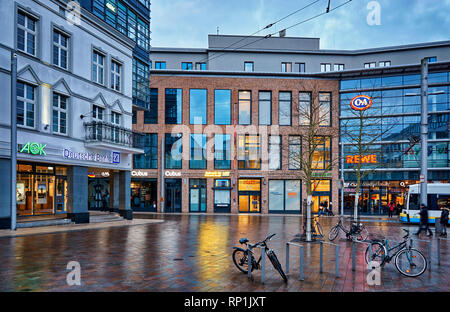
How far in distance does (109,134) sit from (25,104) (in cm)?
643

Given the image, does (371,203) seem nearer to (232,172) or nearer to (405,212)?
(405,212)

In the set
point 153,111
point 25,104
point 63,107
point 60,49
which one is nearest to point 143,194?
point 153,111

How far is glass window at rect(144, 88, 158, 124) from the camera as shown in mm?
40219

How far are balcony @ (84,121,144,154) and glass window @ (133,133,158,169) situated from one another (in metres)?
12.3

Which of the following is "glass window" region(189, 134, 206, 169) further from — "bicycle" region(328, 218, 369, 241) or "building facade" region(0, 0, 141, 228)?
"bicycle" region(328, 218, 369, 241)

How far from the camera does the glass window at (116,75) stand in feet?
85.8

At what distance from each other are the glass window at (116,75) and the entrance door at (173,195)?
15511 mm

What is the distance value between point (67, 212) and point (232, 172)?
801 inches

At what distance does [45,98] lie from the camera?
781 inches

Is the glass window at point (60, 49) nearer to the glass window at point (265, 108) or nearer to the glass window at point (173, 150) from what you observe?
the glass window at point (173, 150)

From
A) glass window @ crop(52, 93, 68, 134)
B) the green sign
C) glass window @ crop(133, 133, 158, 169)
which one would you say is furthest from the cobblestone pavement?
glass window @ crop(133, 133, 158, 169)

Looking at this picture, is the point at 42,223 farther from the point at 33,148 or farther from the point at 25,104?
the point at 25,104

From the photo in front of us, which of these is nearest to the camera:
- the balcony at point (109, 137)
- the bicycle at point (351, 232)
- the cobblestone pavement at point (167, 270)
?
the cobblestone pavement at point (167, 270)

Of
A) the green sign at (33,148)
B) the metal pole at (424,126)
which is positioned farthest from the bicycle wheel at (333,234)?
the green sign at (33,148)
